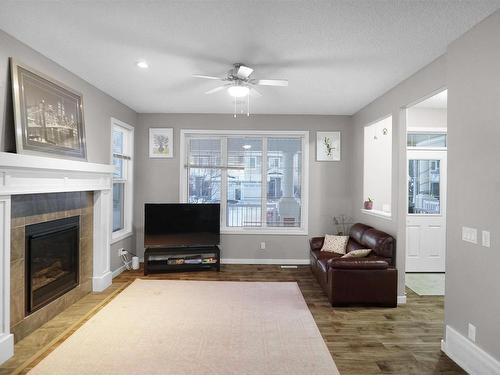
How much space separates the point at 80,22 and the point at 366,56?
101 inches

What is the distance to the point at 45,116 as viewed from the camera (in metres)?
3.04

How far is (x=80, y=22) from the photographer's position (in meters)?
2.43

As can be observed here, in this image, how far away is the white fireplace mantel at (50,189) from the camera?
245 centimetres

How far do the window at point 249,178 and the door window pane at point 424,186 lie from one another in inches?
75.0

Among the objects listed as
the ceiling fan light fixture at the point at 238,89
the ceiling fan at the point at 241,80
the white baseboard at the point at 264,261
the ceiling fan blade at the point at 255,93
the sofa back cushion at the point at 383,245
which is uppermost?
the ceiling fan blade at the point at 255,93

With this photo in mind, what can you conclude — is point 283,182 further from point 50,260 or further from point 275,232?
point 50,260

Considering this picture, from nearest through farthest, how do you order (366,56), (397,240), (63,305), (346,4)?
(346,4) < (366,56) < (63,305) < (397,240)

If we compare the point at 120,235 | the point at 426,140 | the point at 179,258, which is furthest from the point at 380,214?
the point at 120,235

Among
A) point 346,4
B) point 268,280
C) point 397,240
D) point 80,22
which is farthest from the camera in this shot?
point 268,280

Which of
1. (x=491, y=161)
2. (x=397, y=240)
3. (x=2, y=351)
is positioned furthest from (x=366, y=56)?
(x=2, y=351)

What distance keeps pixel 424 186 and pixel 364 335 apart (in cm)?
323

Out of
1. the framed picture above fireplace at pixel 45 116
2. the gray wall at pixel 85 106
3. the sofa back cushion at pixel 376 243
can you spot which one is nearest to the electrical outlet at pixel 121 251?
the gray wall at pixel 85 106

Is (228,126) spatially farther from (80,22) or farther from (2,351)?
(2,351)

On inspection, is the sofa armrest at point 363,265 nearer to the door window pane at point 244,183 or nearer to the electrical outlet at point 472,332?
the electrical outlet at point 472,332
